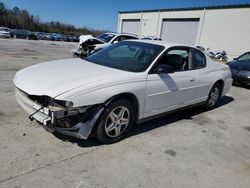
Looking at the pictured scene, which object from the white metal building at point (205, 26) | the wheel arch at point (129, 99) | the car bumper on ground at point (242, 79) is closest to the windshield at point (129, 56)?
the wheel arch at point (129, 99)

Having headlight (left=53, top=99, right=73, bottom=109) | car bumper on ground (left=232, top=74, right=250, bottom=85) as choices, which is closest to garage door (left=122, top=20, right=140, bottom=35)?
car bumper on ground (left=232, top=74, right=250, bottom=85)

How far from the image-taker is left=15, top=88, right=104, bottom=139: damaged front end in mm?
3092

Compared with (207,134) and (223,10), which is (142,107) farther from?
(223,10)

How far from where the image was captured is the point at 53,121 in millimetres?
3078

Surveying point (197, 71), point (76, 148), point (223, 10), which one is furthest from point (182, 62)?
point (223, 10)

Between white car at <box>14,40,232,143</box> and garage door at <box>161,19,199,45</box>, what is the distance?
75.6ft

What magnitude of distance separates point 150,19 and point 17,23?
42.0 m

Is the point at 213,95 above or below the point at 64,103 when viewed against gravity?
below

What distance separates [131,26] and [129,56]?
33.2m

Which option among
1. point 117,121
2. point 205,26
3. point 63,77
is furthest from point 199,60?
point 205,26

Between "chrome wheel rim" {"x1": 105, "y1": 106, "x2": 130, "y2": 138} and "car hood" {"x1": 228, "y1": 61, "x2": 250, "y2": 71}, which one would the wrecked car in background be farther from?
"chrome wheel rim" {"x1": 105, "y1": 106, "x2": 130, "y2": 138}

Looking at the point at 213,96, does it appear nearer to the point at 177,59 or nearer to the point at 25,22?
the point at 177,59

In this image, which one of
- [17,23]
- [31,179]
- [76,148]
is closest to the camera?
[31,179]

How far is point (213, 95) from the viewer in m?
5.96
